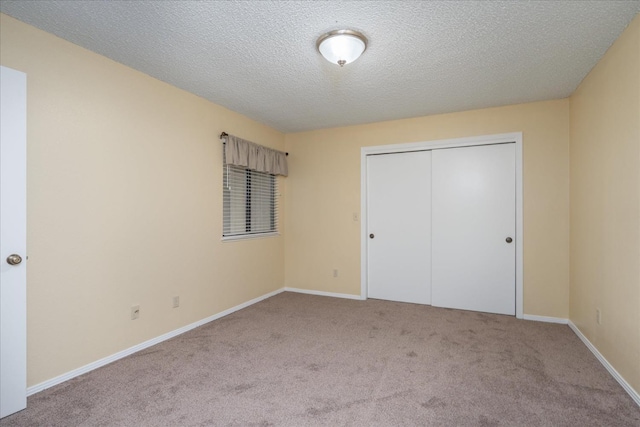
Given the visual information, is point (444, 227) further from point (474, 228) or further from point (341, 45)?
point (341, 45)

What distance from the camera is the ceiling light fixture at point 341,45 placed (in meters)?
2.06

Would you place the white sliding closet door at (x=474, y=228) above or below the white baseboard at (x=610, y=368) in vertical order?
above

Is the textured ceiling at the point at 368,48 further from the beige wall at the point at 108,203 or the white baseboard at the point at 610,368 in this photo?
the white baseboard at the point at 610,368

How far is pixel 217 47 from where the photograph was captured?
7.48 ft

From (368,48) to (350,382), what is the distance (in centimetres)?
246

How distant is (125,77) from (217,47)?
0.94 meters

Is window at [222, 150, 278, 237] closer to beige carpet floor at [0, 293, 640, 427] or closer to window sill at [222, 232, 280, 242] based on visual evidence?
window sill at [222, 232, 280, 242]

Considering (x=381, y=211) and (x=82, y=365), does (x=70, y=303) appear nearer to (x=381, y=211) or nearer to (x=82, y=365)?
(x=82, y=365)

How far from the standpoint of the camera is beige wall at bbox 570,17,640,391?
1975 millimetres

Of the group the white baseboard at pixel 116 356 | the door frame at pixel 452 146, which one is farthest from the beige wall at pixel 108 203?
the door frame at pixel 452 146

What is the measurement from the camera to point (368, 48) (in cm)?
229

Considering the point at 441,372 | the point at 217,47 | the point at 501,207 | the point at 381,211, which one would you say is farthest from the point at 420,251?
the point at 217,47

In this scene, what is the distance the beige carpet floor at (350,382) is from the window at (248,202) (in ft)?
4.20

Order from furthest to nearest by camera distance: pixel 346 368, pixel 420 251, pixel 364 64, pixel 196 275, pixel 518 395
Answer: pixel 420 251, pixel 196 275, pixel 364 64, pixel 346 368, pixel 518 395
